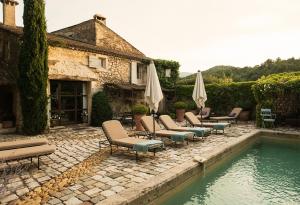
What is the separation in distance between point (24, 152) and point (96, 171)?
189cm

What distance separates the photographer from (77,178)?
604 cm

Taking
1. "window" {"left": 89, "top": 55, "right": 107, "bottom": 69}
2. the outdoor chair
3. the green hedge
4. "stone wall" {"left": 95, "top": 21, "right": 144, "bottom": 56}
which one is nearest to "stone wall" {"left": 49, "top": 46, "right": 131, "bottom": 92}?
"window" {"left": 89, "top": 55, "right": 107, "bottom": 69}

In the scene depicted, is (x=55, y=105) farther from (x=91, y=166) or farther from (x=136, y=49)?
(x=136, y=49)

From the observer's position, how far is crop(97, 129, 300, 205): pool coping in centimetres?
482

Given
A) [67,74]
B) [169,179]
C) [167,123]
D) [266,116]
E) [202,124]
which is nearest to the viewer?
[169,179]

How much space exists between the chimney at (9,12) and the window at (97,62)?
18.0 ft

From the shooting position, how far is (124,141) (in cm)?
812

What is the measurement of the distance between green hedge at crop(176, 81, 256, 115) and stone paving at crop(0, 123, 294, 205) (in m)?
9.68

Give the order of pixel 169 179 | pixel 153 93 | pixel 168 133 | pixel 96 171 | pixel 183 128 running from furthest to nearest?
pixel 183 128
pixel 168 133
pixel 153 93
pixel 96 171
pixel 169 179

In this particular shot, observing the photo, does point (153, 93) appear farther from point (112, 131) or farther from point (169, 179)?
point (169, 179)

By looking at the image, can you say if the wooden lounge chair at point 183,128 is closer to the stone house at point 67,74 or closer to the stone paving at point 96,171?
the stone paving at point 96,171

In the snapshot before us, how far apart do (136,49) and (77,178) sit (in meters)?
20.2

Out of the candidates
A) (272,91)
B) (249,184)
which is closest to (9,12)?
(249,184)

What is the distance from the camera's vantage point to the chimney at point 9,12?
16.0 metres
